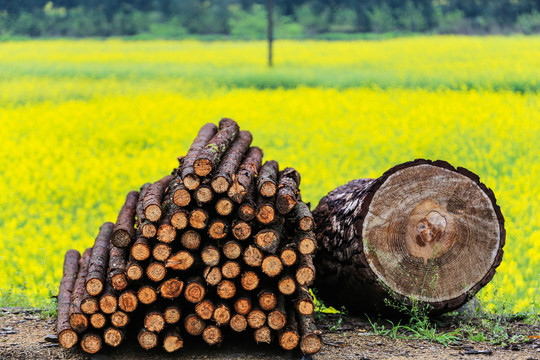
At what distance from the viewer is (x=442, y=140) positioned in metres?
16.0

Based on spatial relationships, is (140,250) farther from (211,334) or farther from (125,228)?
(211,334)

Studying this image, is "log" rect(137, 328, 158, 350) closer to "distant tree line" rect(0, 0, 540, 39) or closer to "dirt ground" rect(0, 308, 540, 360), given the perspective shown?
"dirt ground" rect(0, 308, 540, 360)

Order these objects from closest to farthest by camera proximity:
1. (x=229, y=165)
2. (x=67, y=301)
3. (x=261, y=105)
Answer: (x=229, y=165)
(x=67, y=301)
(x=261, y=105)

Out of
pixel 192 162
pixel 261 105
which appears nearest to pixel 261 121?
pixel 261 105

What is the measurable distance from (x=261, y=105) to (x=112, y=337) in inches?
633

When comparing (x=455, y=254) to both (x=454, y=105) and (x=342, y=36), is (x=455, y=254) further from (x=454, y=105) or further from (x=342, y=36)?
(x=342, y=36)

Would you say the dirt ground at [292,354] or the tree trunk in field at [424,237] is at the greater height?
the tree trunk in field at [424,237]

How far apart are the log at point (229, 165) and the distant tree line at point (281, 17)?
28.2 metres

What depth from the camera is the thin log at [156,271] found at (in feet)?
17.7

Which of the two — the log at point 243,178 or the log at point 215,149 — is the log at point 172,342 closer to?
the log at point 243,178

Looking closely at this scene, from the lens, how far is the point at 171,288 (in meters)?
5.41

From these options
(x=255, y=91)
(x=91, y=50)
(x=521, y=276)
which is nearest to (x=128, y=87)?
(x=255, y=91)

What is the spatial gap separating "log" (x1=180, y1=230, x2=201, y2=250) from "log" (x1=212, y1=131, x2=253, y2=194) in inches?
14.5

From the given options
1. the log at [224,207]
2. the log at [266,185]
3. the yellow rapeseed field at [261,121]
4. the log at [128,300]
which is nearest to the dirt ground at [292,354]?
the log at [128,300]
